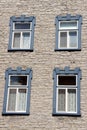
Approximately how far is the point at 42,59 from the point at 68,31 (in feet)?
7.10

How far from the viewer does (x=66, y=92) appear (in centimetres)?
1792

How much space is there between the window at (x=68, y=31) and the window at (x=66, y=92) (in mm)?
1550

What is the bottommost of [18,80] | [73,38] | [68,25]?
[18,80]

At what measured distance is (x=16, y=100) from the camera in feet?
59.0

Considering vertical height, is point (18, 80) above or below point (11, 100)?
above

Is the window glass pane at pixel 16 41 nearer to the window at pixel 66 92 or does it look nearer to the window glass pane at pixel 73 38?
the window at pixel 66 92

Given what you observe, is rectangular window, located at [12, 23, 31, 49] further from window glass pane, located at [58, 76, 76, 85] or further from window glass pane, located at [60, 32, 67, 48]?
window glass pane, located at [58, 76, 76, 85]

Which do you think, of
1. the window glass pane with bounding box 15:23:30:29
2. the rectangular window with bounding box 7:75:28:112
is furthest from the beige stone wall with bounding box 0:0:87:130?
the window glass pane with bounding box 15:23:30:29

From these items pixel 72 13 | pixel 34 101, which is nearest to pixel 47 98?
pixel 34 101

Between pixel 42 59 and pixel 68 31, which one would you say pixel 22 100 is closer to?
pixel 42 59

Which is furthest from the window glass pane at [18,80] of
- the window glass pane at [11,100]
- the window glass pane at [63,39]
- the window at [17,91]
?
the window glass pane at [63,39]

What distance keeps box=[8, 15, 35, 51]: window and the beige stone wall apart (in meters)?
0.27

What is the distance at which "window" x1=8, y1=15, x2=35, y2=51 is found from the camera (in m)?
19.2

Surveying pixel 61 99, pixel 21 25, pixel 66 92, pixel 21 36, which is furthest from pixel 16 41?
pixel 61 99
